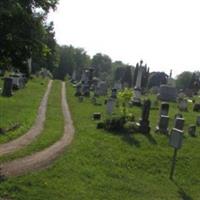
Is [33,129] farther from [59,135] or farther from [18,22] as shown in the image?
[18,22]

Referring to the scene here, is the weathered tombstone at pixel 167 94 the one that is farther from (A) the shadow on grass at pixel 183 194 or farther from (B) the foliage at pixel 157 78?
(B) the foliage at pixel 157 78

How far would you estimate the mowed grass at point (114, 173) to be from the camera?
1264 cm

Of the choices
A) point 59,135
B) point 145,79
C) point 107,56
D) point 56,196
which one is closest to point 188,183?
point 56,196

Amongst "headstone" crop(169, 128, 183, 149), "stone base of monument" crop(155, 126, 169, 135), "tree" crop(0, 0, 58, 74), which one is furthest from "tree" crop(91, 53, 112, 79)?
"headstone" crop(169, 128, 183, 149)

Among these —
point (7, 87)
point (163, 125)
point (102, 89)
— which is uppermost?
point (102, 89)

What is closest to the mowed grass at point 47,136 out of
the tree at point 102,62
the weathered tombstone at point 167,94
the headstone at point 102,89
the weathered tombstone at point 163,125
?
the weathered tombstone at point 163,125

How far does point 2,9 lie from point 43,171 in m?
4.98

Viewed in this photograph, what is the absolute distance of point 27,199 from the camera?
37.9 feet

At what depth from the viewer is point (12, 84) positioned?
117 feet

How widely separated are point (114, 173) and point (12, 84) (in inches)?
861

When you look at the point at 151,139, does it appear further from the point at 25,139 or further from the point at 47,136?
the point at 25,139

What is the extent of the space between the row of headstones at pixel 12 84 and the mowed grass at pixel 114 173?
40.1 feet

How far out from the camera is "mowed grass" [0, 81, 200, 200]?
12641 millimetres

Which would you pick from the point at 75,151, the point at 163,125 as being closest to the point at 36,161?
the point at 75,151
